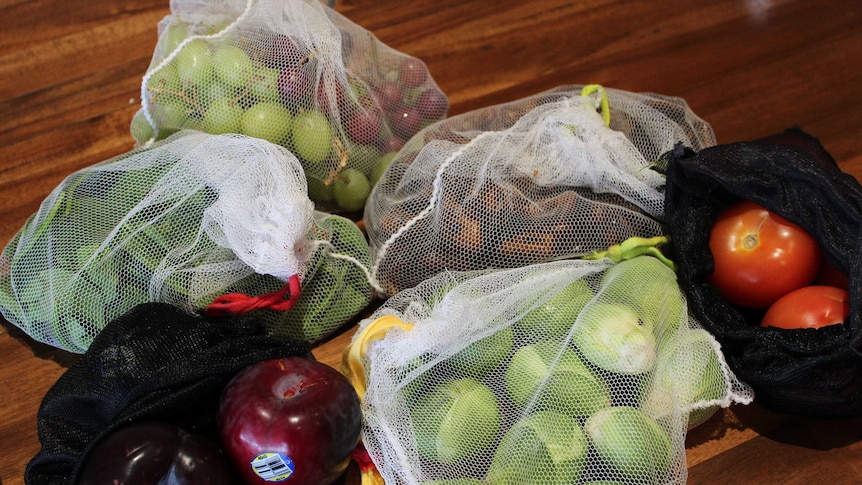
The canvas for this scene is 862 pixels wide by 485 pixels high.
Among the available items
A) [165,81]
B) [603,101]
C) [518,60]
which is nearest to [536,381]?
[603,101]

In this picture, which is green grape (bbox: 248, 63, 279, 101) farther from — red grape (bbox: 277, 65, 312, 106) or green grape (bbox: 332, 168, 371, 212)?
green grape (bbox: 332, 168, 371, 212)

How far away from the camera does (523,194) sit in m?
0.91

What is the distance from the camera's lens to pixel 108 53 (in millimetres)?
1334

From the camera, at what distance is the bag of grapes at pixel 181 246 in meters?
0.81

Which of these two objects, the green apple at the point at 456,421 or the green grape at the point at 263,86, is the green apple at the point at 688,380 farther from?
the green grape at the point at 263,86

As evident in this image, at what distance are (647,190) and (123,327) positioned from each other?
61 centimetres

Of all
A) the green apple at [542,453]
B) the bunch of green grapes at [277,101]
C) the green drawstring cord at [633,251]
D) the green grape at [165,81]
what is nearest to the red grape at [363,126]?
the bunch of green grapes at [277,101]

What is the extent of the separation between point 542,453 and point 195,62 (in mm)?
636

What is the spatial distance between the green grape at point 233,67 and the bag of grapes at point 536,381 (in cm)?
36

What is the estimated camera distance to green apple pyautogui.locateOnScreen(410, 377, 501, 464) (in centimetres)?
76

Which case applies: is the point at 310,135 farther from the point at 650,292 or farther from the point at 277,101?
the point at 650,292

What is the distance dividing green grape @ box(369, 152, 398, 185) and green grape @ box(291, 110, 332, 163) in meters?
0.09

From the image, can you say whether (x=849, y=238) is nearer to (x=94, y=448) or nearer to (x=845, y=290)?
(x=845, y=290)

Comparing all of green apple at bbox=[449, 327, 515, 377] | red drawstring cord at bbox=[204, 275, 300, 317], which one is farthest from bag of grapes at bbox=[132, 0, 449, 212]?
green apple at bbox=[449, 327, 515, 377]
